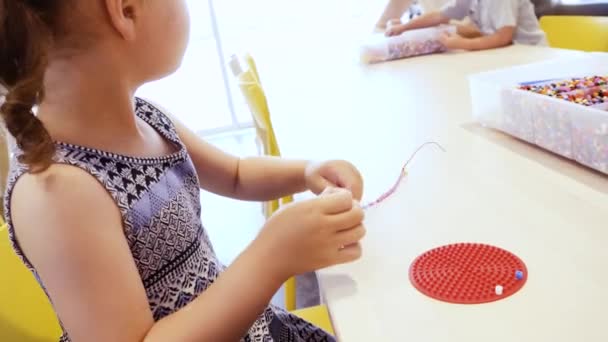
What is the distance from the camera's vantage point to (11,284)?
28.6 inches

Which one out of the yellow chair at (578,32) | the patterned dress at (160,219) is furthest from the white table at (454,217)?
the yellow chair at (578,32)

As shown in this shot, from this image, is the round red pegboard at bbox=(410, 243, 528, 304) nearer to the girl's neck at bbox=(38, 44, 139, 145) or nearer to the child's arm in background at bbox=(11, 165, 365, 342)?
the child's arm in background at bbox=(11, 165, 365, 342)

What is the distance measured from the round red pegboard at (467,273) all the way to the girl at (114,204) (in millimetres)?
74

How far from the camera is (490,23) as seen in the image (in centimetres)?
174

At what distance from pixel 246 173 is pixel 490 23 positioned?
3.86ft

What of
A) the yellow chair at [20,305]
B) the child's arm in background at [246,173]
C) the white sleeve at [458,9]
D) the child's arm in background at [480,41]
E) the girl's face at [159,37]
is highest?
the girl's face at [159,37]

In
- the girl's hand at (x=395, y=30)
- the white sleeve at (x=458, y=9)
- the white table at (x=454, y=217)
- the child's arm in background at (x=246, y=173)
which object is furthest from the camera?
the white sleeve at (x=458, y=9)

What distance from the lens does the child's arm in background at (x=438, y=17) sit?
1757 millimetres

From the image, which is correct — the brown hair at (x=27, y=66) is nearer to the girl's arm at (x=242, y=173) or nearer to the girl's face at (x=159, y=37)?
the girl's face at (x=159, y=37)

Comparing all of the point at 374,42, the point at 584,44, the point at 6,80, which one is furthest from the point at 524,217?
the point at 584,44

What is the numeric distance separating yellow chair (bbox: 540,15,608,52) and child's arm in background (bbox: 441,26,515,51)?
0.23 m

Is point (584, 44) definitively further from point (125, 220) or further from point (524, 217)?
point (125, 220)

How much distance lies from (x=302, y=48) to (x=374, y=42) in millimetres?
578

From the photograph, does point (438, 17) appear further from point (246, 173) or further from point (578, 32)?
point (246, 173)
